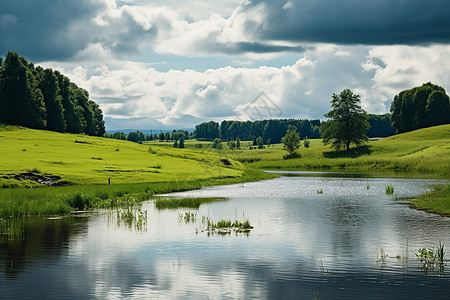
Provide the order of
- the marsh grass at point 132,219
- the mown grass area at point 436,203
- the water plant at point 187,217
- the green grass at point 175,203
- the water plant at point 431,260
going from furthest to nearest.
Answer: the green grass at point 175,203, the mown grass area at point 436,203, the water plant at point 187,217, the marsh grass at point 132,219, the water plant at point 431,260

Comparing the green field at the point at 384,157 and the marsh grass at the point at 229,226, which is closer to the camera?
the marsh grass at the point at 229,226

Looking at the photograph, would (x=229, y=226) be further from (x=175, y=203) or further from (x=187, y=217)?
(x=175, y=203)

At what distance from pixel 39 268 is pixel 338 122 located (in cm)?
12506

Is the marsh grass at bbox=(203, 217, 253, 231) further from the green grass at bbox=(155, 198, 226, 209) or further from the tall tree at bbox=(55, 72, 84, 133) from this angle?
the tall tree at bbox=(55, 72, 84, 133)

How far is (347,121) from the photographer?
13775 centimetres

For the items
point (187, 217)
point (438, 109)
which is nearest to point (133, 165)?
point (187, 217)

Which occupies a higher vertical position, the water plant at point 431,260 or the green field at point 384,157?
the green field at point 384,157

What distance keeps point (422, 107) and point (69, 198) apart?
15052 cm

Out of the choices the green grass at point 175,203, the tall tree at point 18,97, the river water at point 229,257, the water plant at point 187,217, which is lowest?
the river water at point 229,257

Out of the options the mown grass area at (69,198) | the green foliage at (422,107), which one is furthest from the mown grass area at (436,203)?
the green foliage at (422,107)

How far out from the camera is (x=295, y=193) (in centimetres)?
5544

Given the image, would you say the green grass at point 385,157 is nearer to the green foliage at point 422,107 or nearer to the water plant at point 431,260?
the green foliage at point 422,107

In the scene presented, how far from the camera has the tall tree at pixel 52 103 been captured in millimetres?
134375

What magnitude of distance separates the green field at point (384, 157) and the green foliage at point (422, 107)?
41.9 ft
